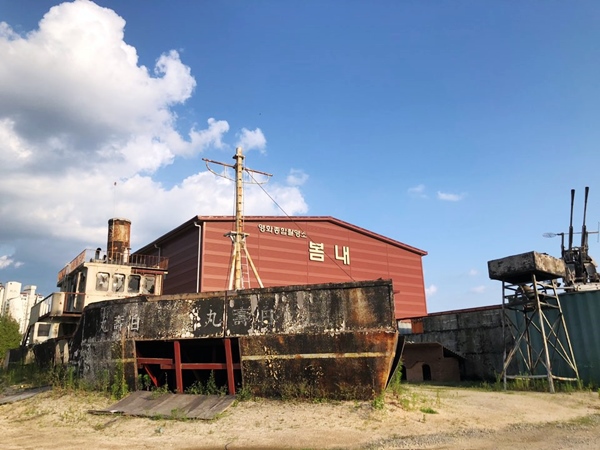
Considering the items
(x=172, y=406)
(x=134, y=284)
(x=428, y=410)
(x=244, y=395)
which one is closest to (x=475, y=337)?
(x=428, y=410)

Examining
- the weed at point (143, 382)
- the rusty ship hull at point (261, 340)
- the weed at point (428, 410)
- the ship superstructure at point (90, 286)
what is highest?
the ship superstructure at point (90, 286)

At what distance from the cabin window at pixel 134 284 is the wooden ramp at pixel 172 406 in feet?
41.5

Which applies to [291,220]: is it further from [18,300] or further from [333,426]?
[18,300]

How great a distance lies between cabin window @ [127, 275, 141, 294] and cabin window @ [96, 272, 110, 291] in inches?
42.6

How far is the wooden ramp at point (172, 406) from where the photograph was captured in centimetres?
983

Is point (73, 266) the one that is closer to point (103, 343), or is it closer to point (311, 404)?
point (103, 343)

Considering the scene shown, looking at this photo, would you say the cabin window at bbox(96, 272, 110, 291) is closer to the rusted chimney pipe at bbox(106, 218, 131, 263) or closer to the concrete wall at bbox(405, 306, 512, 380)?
the rusted chimney pipe at bbox(106, 218, 131, 263)

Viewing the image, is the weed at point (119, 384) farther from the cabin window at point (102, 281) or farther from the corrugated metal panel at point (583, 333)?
the corrugated metal panel at point (583, 333)

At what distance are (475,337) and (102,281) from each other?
17345mm

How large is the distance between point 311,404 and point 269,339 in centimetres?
180

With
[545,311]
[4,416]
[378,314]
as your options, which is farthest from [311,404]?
[545,311]

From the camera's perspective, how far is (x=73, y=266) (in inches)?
989

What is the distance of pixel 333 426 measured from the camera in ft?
28.4

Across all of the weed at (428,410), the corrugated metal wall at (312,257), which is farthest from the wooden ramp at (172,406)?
the corrugated metal wall at (312,257)
